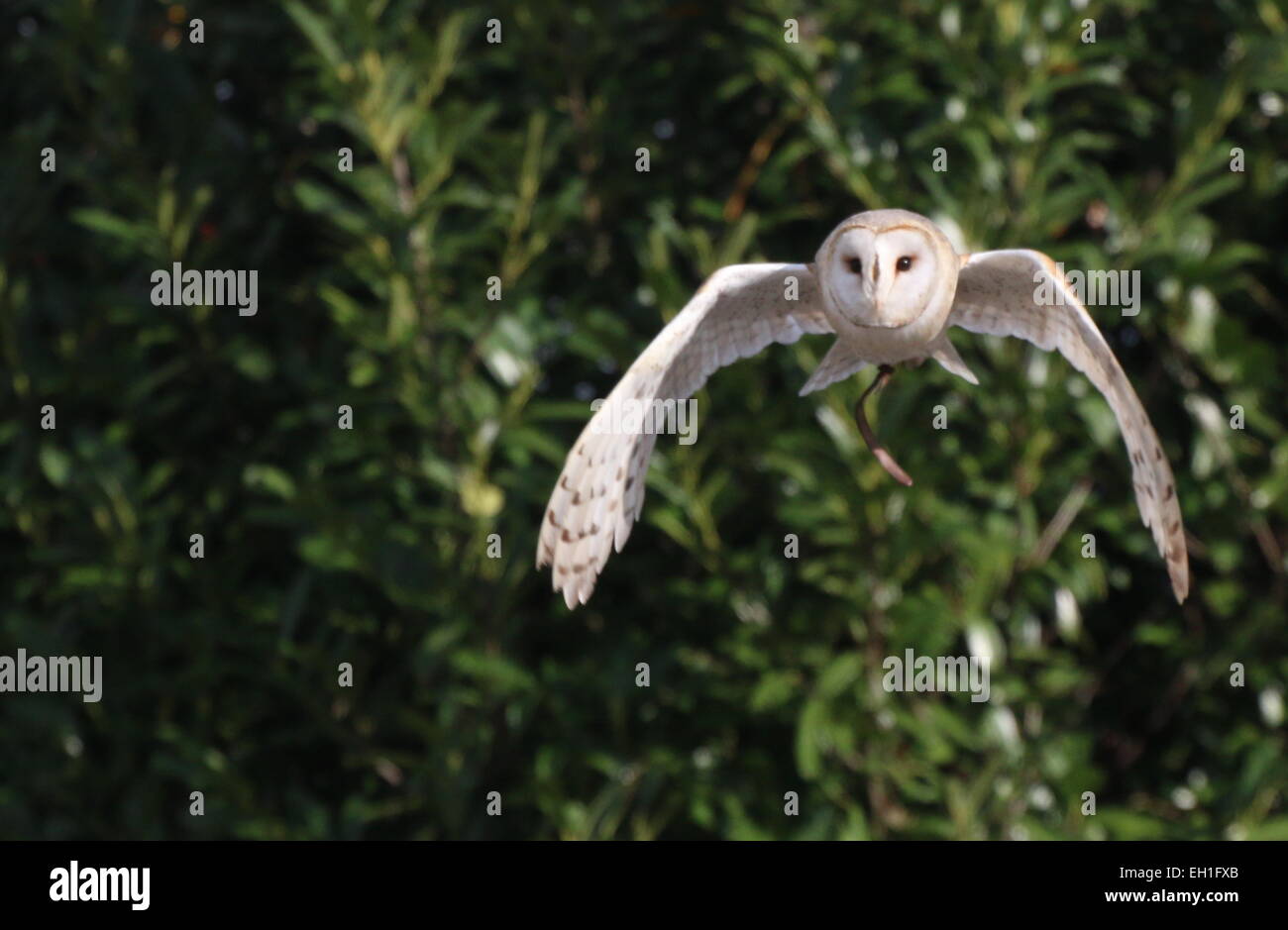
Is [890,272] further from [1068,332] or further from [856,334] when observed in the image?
[1068,332]

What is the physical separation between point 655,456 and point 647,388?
1.71 meters

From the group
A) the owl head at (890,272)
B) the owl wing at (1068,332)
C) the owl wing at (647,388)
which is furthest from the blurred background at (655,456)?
the owl head at (890,272)

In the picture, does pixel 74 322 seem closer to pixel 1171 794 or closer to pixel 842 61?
pixel 842 61

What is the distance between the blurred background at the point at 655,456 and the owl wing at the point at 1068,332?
4.73ft

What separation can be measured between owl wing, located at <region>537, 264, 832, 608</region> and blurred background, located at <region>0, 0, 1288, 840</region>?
1.29m

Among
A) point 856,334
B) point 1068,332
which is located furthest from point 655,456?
point 856,334

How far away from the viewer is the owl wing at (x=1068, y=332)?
1.67m

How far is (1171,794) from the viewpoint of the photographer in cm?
390

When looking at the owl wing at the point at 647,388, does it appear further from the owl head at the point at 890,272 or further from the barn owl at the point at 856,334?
the owl head at the point at 890,272

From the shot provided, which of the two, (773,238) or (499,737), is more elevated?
(773,238)

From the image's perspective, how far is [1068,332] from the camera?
184cm

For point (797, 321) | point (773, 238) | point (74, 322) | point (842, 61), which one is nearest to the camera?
point (797, 321)

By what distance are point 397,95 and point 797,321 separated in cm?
191

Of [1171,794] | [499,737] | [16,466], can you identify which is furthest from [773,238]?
[16,466]
